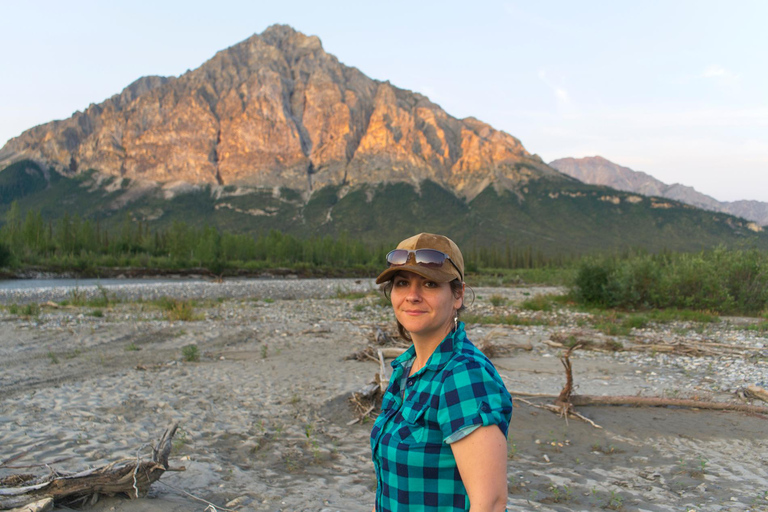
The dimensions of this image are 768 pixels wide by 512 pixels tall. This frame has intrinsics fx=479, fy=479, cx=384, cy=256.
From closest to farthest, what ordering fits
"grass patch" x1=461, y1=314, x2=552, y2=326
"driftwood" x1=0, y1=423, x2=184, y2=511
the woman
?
the woman → "driftwood" x1=0, y1=423, x2=184, y2=511 → "grass patch" x1=461, y1=314, x2=552, y2=326

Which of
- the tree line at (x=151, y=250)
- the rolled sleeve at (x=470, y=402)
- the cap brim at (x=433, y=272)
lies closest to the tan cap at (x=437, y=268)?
the cap brim at (x=433, y=272)

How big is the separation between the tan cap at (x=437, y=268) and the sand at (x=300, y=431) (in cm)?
312

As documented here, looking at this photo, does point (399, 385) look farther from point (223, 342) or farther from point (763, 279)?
point (763, 279)

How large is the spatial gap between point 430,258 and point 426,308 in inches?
8.3

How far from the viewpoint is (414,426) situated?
5.96 ft

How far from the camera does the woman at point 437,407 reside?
159 cm

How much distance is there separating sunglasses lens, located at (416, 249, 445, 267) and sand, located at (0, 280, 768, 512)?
316cm

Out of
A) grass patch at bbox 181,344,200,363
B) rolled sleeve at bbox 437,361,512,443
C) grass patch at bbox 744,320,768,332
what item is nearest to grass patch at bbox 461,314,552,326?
grass patch at bbox 744,320,768,332

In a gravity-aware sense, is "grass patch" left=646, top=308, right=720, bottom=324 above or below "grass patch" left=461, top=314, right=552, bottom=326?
above

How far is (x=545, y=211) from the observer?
17550 cm

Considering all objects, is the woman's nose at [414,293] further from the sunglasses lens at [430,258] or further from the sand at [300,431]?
the sand at [300,431]

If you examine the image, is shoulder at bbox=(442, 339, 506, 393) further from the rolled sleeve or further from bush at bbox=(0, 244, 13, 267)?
bush at bbox=(0, 244, 13, 267)

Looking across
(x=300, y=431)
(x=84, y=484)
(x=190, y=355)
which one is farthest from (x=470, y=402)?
(x=190, y=355)

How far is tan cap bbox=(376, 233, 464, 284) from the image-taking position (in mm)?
1958
